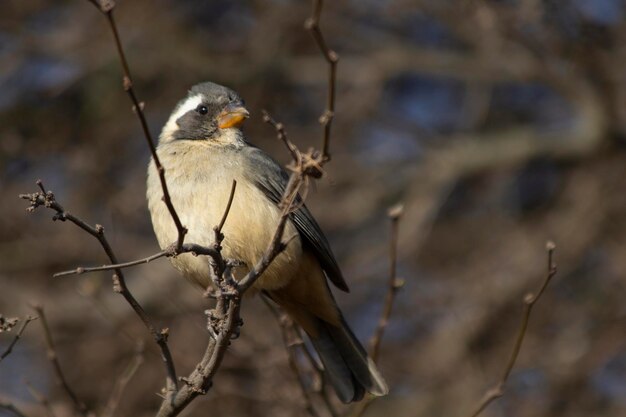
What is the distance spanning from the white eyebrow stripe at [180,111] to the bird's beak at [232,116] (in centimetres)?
20

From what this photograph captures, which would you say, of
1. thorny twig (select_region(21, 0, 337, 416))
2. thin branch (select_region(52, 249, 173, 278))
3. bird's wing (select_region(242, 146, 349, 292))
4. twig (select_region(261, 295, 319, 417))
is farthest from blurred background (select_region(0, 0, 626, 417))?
thin branch (select_region(52, 249, 173, 278))

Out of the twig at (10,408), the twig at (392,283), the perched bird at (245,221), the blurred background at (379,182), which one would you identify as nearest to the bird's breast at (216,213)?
the perched bird at (245,221)

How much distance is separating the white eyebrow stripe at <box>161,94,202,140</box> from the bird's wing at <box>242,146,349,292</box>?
442mm

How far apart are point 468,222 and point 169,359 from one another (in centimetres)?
606

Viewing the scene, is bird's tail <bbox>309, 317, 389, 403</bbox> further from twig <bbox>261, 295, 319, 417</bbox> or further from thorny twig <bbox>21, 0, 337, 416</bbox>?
thorny twig <bbox>21, 0, 337, 416</bbox>

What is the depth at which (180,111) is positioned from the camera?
5.88 m

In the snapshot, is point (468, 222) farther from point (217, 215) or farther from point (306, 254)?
point (217, 215)

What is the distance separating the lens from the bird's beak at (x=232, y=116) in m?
5.48

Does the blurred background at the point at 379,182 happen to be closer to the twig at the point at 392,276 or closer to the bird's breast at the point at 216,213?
the bird's breast at the point at 216,213

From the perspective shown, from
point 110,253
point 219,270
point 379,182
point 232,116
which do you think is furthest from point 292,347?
point 379,182

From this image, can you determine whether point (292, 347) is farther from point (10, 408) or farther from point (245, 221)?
point (10, 408)

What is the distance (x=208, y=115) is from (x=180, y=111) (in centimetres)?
29

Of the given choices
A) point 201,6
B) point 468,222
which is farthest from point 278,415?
point 201,6

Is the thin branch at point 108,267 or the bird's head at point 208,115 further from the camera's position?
the bird's head at point 208,115
